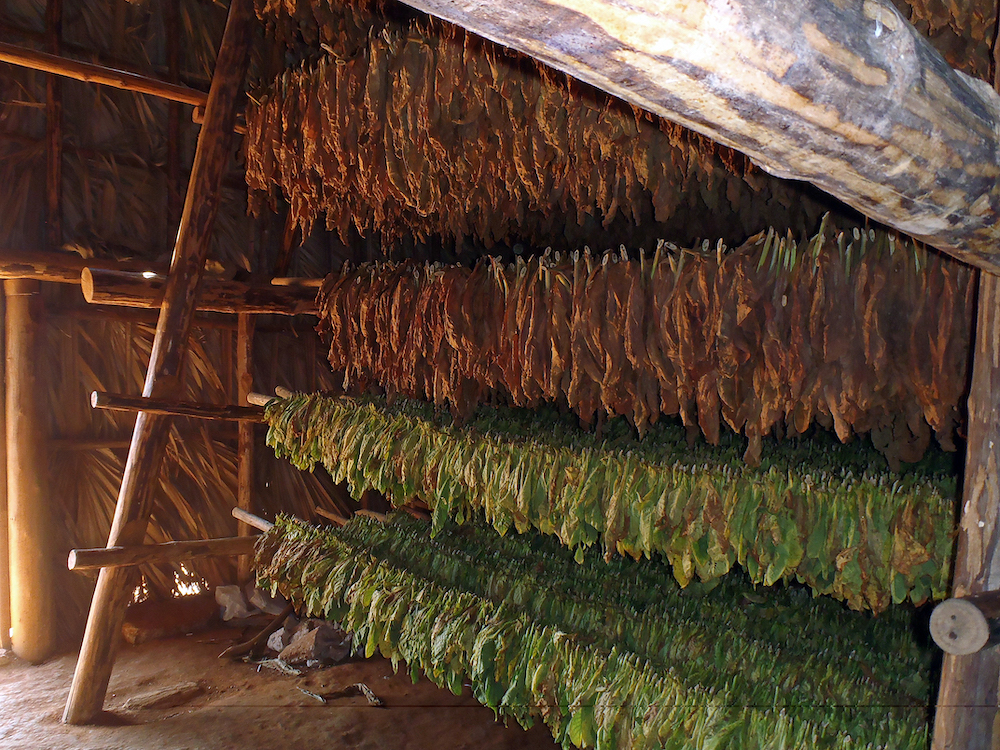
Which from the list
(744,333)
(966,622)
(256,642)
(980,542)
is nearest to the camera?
(966,622)

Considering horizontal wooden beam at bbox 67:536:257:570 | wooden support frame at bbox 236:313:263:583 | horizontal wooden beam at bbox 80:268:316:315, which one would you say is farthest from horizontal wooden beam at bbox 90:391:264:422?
wooden support frame at bbox 236:313:263:583

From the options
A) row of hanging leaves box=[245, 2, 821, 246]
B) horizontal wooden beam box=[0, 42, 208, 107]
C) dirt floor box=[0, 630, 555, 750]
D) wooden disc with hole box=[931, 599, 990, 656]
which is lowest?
dirt floor box=[0, 630, 555, 750]

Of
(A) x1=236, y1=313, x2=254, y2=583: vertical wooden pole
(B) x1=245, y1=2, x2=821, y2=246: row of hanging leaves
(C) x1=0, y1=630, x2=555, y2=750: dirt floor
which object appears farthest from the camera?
(A) x1=236, y1=313, x2=254, y2=583: vertical wooden pole

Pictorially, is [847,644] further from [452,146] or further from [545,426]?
[452,146]

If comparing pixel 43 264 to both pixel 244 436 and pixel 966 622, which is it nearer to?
pixel 244 436

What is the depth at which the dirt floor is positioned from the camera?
11.8 feet

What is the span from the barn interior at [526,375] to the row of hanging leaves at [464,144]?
1 cm

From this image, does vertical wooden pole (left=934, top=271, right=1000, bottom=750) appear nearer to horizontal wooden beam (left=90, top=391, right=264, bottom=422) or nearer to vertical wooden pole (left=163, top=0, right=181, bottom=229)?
horizontal wooden beam (left=90, top=391, right=264, bottom=422)

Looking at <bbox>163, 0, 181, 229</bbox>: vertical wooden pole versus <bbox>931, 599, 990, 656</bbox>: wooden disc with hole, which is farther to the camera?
<bbox>163, 0, 181, 229</bbox>: vertical wooden pole

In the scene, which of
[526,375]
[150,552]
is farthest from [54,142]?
[526,375]

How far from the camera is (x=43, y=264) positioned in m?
4.15

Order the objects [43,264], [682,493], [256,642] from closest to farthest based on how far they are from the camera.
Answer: [682,493]
[43,264]
[256,642]

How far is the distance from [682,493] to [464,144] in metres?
1.40

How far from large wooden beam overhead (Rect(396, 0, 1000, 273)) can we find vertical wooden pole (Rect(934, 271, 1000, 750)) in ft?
1.93
